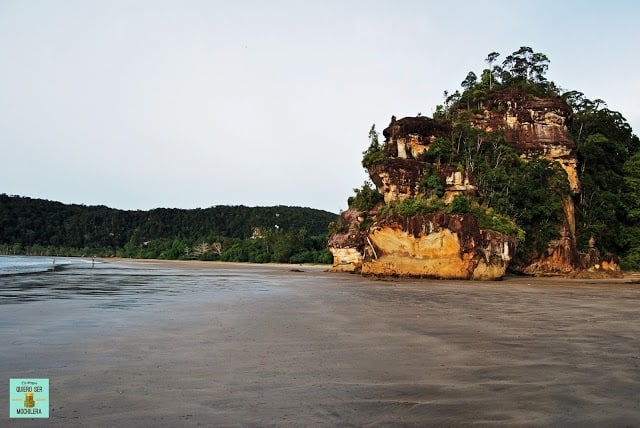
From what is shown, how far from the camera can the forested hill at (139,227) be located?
13038 cm

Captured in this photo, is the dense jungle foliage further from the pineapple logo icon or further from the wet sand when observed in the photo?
the pineapple logo icon

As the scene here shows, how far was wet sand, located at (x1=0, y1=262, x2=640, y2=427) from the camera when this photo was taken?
5730mm

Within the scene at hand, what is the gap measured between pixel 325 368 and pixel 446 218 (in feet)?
114

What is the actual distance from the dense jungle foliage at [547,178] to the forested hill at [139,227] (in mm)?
59422

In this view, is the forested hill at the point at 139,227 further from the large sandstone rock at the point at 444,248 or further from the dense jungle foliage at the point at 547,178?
the large sandstone rock at the point at 444,248

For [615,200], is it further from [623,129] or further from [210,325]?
[210,325]

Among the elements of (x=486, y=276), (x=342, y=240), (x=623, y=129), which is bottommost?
(x=486, y=276)

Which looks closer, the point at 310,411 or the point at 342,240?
the point at 310,411

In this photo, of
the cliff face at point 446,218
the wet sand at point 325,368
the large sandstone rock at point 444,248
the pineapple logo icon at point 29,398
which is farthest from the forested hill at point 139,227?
the pineapple logo icon at point 29,398

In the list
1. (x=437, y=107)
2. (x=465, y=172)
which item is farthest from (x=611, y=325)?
(x=437, y=107)

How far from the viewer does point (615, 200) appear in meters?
55.6

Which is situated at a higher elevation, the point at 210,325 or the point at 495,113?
the point at 495,113

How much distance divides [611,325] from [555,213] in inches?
1619

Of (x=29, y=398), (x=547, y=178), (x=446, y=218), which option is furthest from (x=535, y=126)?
(x=29, y=398)
